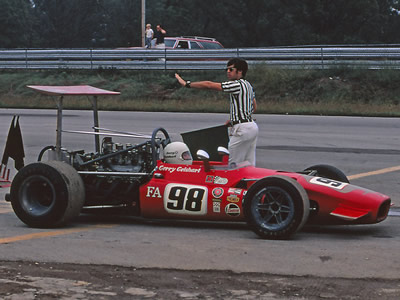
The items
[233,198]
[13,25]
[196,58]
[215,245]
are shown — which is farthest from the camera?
[13,25]

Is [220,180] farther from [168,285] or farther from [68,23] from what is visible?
[68,23]

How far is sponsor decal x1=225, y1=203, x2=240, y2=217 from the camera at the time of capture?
8.05m

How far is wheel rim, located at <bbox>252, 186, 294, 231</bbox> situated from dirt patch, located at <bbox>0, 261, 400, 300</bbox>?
1.33 m

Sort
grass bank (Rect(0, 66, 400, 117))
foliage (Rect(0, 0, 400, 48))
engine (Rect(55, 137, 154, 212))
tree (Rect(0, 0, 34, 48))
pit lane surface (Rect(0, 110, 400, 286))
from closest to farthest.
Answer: pit lane surface (Rect(0, 110, 400, 286)) → engine (Rect(55, 137, 154, 212)) → grass bank (Rect(0, 66, 400, 117)) → foliage (Rect(0, 0, 400, 48)) → tree (Rect(0, 0, 34, 48))

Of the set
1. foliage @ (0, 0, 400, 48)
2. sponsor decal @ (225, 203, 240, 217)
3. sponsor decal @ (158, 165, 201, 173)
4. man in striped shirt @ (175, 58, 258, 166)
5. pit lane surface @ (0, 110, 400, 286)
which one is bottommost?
pit lane surface @ (0, 110, 400, 286)

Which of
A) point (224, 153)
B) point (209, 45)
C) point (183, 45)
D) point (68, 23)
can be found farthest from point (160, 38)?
point (68, 23)

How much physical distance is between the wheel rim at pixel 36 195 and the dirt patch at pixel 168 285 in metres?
1.84

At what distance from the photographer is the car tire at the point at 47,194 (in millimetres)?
8234

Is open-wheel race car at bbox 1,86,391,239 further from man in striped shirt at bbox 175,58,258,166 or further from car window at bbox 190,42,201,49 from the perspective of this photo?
car window at bbox 190,42,201,49

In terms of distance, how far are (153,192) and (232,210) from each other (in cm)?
87

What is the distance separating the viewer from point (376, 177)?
12.1 meters

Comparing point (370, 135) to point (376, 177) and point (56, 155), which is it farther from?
point (56, 155)

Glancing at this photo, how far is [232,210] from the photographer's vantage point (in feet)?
26.5

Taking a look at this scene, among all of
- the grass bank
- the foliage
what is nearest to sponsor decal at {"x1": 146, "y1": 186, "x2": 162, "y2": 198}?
the grass bank
